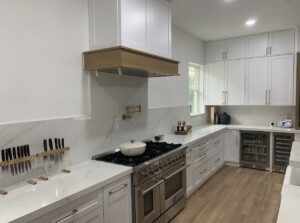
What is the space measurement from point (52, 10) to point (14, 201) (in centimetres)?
160

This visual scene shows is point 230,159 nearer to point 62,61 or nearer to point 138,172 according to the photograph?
point 138,172

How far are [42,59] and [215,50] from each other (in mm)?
4193

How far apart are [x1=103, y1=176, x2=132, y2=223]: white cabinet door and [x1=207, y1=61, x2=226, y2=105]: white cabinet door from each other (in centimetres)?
371

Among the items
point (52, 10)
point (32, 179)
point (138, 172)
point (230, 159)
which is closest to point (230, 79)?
point (230, 159)

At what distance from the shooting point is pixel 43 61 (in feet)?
6.60

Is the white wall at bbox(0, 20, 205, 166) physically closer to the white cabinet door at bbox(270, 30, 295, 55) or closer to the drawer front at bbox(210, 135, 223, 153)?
the drawer front at bbox(210, 135, 223, 153)

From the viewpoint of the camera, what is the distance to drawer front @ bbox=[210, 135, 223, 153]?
168 inches

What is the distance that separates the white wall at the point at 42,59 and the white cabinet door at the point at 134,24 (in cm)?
45

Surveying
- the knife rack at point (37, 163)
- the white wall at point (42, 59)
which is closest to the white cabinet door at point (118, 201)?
the knife rack at point (37, 163)

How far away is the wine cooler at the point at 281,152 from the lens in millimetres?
4457

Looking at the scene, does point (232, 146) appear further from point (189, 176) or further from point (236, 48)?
point (236, 48)

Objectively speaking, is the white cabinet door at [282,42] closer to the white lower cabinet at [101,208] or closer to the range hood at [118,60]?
the range hood at [118,60]

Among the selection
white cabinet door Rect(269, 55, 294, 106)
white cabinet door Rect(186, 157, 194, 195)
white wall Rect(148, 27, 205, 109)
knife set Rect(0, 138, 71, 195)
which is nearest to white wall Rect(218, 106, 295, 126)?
white cabinet door Rect(269, 55, 294, 106)

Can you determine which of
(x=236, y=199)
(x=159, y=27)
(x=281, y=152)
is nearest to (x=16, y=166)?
(x=159, y=27)
